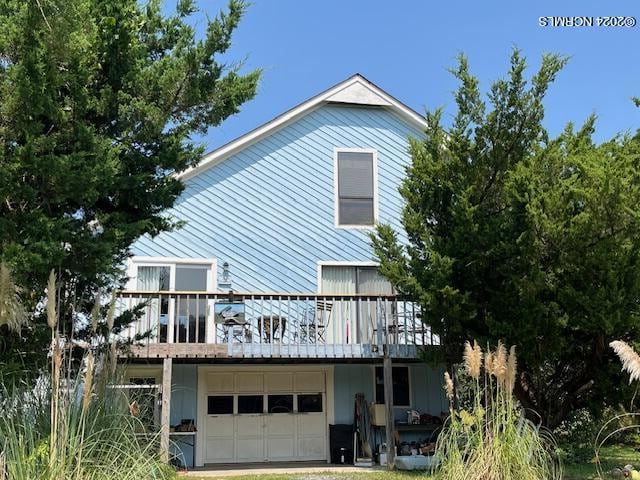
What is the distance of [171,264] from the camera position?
13555 millimetres

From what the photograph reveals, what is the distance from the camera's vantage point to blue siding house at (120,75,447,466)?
12.0 metres

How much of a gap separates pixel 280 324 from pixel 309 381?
2431mm

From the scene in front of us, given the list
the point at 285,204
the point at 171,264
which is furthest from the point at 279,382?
the point at 285,204

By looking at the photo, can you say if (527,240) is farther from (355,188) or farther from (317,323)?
(355,188)

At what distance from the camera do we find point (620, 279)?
8797mm

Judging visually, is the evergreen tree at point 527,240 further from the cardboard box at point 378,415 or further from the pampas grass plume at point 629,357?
the pampas grass plume at point 629,357

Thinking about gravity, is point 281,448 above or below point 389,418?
below

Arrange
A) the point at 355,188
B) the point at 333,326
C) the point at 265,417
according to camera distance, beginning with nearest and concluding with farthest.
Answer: the point at 333,326 < the point at 265,417 < the point at 355,188

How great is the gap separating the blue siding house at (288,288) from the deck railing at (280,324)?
0.03m

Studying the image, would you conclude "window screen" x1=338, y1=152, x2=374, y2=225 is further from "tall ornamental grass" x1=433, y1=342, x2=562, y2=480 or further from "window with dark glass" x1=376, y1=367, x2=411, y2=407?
"tall ornamental grass" x1=433, y1=342, x2=562, y2=480

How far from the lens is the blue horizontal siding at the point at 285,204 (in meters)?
13.9

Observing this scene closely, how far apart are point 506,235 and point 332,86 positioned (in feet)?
23.4

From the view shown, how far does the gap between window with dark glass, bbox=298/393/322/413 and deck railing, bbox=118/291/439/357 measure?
6.02ft

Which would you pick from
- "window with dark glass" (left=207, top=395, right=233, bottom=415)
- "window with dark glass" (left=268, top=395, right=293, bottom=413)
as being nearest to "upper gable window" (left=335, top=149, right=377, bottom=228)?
"window with dark glass" (left=268, top=395, right=293, bottom=413)
